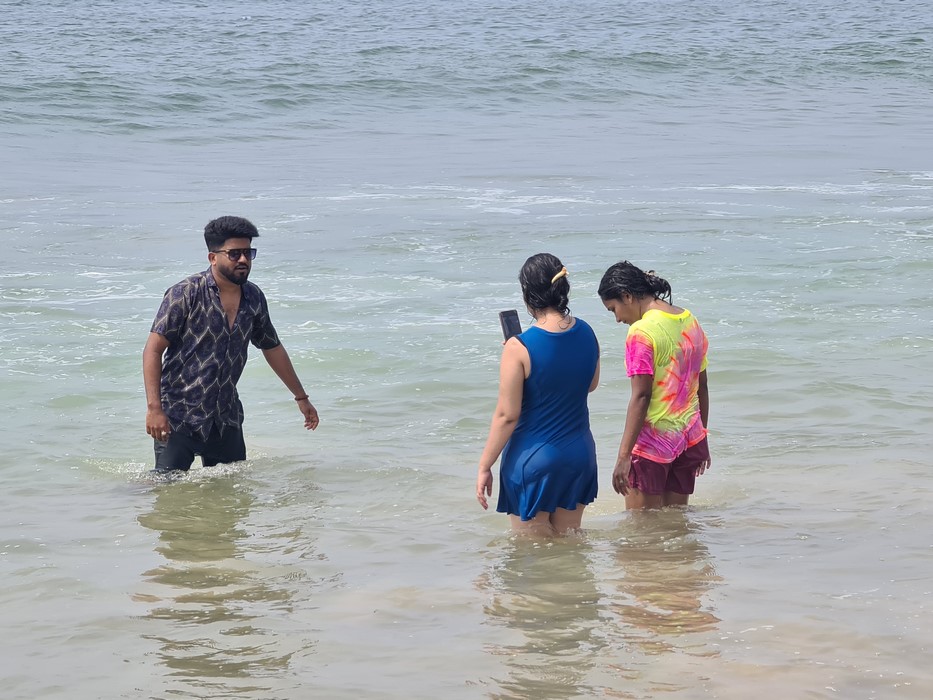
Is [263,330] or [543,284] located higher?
[543,284]

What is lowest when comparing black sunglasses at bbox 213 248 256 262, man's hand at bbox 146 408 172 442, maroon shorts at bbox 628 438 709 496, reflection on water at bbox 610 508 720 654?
reflection on water at bbox 610 508 720 654

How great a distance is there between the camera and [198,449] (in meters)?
6.70

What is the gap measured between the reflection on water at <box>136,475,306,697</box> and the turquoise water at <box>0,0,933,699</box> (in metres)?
0.02

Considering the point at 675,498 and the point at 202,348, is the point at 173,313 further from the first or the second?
the point at 675,498

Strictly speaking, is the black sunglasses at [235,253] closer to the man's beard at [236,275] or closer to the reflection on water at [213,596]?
the man's beard at [236,275]

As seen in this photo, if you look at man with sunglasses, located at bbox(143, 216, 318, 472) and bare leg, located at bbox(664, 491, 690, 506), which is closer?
bare leg, located at bbox(664, 491, 690, 506)

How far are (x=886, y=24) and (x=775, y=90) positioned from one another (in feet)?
48.8

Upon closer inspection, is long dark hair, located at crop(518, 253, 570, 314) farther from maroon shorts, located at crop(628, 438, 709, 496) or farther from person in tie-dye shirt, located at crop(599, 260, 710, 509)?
maroon shorts, located at crop(628, 438, 709, 496)

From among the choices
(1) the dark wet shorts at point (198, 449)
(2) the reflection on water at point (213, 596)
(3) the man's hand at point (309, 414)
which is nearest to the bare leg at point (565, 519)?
(2) the reflection on water at point (213, 596)

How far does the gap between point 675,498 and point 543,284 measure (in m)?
1.59

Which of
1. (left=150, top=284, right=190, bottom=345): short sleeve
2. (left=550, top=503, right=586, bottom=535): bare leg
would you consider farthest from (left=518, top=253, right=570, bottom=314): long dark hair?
(left=150, top=284, right=190, bottom=345): short sleeve

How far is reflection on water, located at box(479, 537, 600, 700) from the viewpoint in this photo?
441 cm

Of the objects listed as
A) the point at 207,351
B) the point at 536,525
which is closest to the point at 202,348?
the point at 207,351

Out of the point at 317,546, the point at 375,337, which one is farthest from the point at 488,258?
the point at 317,546
